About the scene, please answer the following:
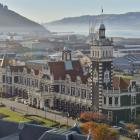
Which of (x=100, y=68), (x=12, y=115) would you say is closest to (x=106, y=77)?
(x=100, y=68)

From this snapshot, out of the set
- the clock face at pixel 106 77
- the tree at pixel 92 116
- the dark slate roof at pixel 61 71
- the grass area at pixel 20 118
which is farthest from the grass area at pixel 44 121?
the dark slate roof at pixel 61 71

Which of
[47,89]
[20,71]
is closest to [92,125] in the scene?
Result: [47,89]

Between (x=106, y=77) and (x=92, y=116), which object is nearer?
(x=92, y=116)

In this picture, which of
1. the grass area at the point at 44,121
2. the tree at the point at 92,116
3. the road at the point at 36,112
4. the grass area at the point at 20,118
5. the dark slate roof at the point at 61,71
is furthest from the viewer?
the dark slate roof at the point at 61,71

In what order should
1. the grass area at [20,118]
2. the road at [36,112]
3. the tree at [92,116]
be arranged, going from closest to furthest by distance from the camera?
1. the grass area at [20,118]
2. the tree at [92,116]
3. the road at [36,112]

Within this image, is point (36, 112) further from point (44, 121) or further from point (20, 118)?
point (44, 121)

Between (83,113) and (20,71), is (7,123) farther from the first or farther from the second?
(20,71)

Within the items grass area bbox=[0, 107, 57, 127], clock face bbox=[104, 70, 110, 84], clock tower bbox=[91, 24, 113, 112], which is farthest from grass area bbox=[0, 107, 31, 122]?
clock face bbox=[104, 70, 110, 84]

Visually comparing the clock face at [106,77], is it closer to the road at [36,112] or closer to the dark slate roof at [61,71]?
the road at [36,112]

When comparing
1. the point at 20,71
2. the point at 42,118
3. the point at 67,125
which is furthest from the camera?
the point at 20,71
